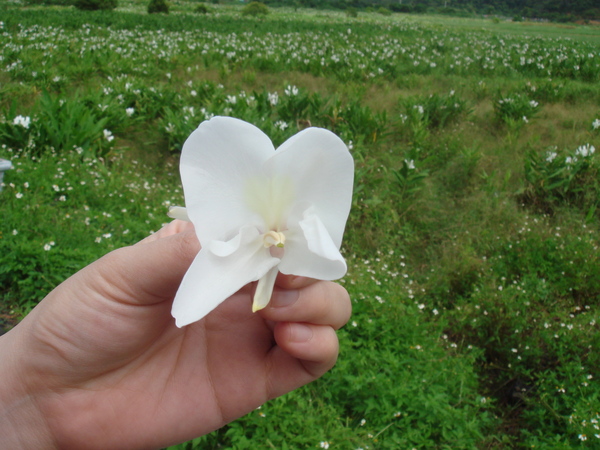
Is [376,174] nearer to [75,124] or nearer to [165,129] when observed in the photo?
[165,129]

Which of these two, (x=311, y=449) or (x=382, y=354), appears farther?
(x=382, y=354)

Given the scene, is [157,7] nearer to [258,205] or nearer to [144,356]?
[144,356]

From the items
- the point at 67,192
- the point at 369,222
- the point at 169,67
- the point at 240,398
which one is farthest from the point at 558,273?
the point at 169,67

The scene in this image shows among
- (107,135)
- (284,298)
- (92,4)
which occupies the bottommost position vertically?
(107,135)

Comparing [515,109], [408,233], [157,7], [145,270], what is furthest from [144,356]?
[157,7]

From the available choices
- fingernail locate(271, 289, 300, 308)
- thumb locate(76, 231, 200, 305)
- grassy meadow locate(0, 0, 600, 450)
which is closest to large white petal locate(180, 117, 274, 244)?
thumb locate(76, 231, 200, 305)

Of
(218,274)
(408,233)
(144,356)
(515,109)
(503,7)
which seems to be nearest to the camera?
(218,274)
